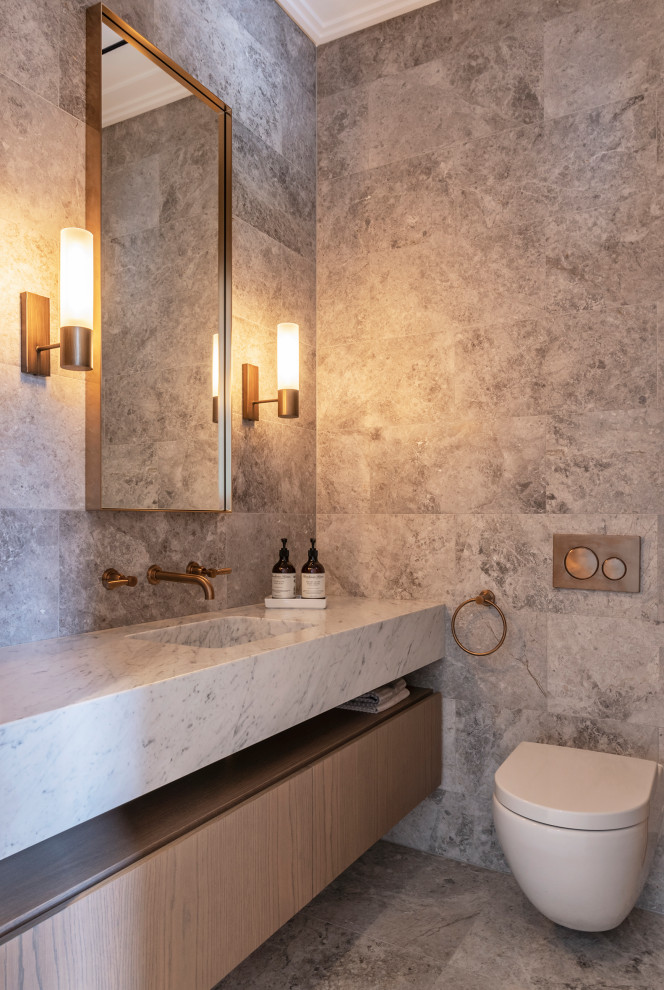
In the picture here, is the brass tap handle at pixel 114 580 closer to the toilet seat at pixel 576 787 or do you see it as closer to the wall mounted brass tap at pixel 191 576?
the wall mounted brass tap at pixel 191 576

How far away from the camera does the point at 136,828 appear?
1.23 metres

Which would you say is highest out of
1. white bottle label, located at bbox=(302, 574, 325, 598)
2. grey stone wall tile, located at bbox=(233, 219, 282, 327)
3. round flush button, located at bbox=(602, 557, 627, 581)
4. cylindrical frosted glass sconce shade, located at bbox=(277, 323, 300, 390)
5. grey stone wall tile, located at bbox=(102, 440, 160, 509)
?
grey stone wall tile, located at bbox=(233, 219, 282, 327)

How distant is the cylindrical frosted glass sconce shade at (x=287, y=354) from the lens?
7.07 ft

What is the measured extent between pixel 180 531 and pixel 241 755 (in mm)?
619

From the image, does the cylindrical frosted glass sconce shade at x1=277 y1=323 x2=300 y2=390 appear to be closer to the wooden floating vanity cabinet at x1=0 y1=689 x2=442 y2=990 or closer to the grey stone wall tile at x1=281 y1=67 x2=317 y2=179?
the grey stone wall tile at x1=281 y1=67 x2=317 y2=179

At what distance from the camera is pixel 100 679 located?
1162 millimetres

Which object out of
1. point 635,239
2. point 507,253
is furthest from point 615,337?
point 507,253

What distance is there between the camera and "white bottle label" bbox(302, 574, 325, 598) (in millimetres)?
2125

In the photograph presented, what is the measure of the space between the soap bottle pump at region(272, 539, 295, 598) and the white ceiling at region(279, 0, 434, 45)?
1.83 m

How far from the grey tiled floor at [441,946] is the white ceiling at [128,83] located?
2088 mm

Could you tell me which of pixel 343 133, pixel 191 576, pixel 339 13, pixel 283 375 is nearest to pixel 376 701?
pixel 191 576

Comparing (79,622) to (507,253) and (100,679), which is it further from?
(507,253)

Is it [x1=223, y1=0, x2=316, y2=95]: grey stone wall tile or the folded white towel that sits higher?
[x1=223, y1=0, x2=316, y2=95]: grey stone wall tile

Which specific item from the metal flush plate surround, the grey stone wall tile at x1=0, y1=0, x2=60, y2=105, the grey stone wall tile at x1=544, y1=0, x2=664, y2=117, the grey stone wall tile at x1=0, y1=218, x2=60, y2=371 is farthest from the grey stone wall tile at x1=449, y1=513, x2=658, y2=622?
the grey stone wall tile at x1=0, y1=0, x2=60, y2=105
